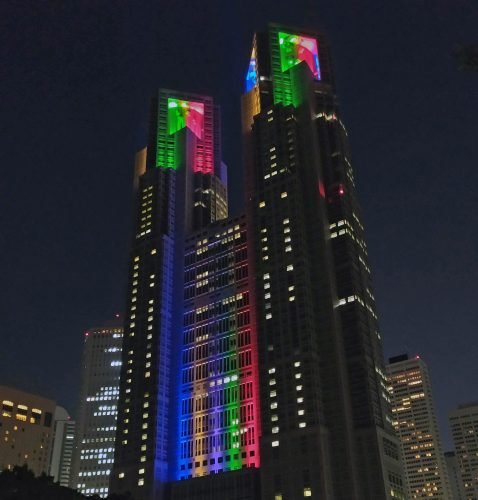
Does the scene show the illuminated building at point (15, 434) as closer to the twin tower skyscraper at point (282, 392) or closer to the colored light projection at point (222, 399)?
the twin tower skyscraper at point (282, 392)

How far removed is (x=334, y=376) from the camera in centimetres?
16888

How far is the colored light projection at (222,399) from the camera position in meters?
175

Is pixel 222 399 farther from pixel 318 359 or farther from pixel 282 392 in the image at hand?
pixel 318 359

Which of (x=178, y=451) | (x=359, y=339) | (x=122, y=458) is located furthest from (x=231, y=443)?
(x=359, y=339)

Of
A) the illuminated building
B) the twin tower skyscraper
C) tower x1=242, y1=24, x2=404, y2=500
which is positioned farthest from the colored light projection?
the illuminated building

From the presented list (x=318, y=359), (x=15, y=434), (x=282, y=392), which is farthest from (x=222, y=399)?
(x=15, y=434)

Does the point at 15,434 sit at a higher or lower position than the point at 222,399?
lower

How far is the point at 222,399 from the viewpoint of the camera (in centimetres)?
18538

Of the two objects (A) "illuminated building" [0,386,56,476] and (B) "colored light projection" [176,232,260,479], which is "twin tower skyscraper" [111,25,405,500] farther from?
(A) "illuminated building" [0,386,56,476]

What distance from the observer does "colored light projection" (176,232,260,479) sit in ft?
575

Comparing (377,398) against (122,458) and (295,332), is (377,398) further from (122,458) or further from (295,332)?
(122,458)

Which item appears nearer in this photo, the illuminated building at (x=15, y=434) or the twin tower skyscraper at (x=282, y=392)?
the twin tower skyscraper at (x=282, y=392)

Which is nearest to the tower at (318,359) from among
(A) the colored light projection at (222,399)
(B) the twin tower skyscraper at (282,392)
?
(B) the twin tower skyscraper at (282,392)

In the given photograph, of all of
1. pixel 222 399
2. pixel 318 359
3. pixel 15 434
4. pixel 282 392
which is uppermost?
pixel 318 359
